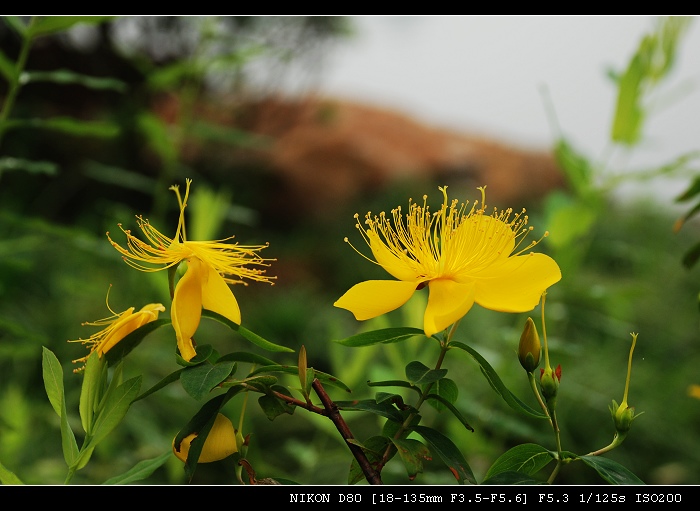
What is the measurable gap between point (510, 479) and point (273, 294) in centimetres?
300

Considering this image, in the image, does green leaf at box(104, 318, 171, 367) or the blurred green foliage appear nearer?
green leaf at box(104, 318, 171, 367)

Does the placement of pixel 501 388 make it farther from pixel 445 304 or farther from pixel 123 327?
pixel 123 327

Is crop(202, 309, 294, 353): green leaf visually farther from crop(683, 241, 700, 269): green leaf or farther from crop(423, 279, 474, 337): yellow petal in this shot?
crop(683, 241, 700, 269): green leaf

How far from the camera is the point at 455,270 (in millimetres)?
455

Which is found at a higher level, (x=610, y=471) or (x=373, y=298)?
(x=373, y=298)

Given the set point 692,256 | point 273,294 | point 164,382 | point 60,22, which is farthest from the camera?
point 273,294

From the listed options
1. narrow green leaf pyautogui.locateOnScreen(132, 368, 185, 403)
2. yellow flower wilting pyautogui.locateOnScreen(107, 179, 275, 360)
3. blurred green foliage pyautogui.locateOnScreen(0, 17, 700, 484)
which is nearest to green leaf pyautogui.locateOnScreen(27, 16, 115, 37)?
blurred green foliage pyautogui.locateOnScreen(0, 17, 700, 484)

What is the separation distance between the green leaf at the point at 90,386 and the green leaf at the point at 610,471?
0.90 feet

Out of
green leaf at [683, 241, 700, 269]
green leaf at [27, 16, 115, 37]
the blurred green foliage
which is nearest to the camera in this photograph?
green leaf at [683, 241, 700, 269]

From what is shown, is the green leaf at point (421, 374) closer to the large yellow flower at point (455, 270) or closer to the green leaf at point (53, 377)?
the large yellow flower at point (455, 270)

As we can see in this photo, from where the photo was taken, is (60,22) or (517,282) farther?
(60,22)

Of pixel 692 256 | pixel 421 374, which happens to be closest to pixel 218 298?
pixel 421 374

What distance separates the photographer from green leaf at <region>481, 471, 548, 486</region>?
15.3 inches
